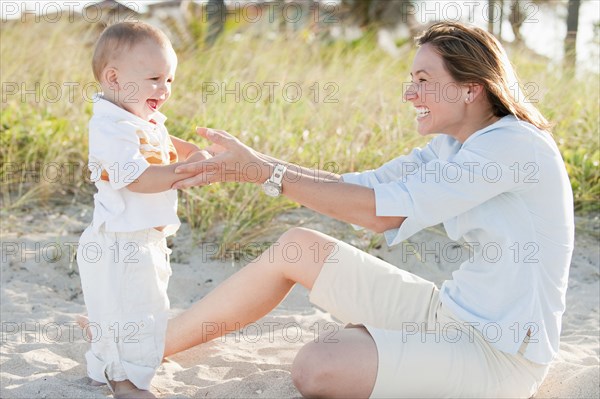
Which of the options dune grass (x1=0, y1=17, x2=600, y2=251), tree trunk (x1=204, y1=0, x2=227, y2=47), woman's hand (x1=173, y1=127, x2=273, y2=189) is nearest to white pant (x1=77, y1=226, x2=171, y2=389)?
woman's hand (x1=173, y1=127, x2=273, y2=189)

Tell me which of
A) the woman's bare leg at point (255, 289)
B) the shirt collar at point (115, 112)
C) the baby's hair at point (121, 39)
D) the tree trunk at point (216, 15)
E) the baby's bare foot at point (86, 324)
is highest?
the tree trunk at point (216, 15)

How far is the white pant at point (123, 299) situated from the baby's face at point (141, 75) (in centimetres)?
44

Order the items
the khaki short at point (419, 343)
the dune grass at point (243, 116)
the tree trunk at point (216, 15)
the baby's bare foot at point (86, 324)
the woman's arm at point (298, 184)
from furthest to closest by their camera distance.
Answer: the tree trunk at point (216, 15) < the dune grass at point (243, 116) < the baby's bare foot at point (86, 324) < the woman's arm at point (298, 184) < the khaki short at point (419, 343)

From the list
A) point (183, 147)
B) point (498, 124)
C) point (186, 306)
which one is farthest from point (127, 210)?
point (186, 306)

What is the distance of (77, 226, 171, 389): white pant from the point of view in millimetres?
2750

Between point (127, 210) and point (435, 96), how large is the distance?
110 centimetres

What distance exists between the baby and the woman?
19cm

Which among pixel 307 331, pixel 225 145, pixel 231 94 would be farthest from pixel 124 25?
pixel 231 94

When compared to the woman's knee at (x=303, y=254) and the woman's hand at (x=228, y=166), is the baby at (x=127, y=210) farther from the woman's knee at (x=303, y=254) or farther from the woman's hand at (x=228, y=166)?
the woman's knee at (x=303, y=254)

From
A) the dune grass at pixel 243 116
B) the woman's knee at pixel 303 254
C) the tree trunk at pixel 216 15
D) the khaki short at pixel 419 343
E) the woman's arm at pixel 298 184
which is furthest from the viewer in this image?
the tree trunk at pixel 216 15

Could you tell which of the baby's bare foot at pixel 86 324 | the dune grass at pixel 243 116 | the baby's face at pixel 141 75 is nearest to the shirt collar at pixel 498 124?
the baby's face at pixel 141 75

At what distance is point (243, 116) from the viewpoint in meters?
5.59

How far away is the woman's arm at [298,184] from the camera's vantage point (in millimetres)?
2645

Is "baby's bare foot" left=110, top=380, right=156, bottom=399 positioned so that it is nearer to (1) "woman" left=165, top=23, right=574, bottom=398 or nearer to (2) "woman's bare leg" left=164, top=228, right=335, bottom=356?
(2) "woman's bare leg" left=164, top=228, right=335, bottom=356
